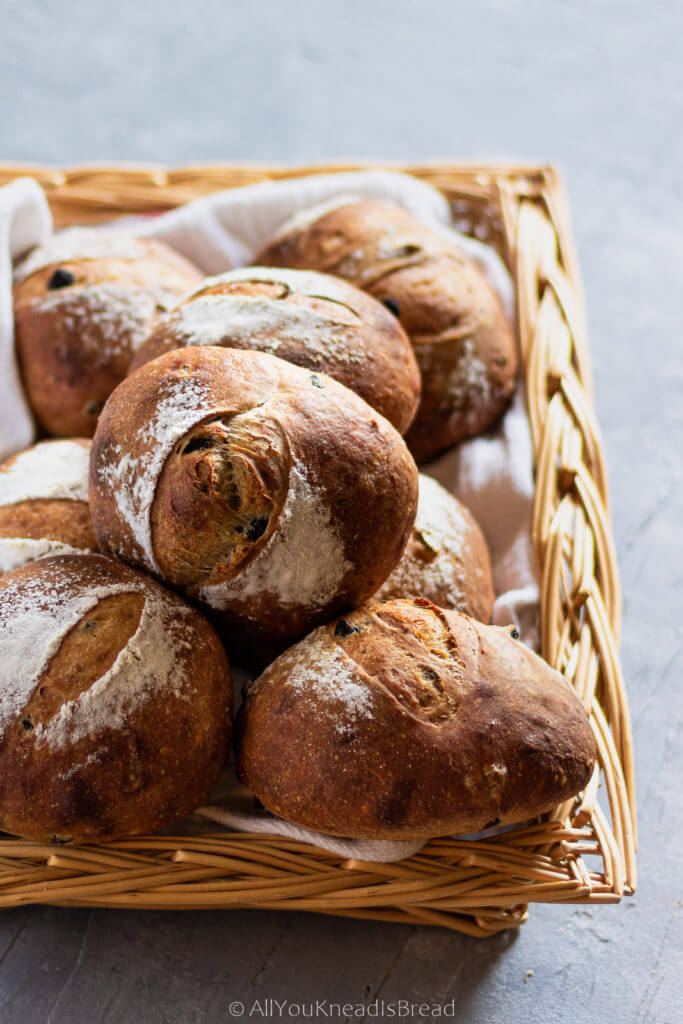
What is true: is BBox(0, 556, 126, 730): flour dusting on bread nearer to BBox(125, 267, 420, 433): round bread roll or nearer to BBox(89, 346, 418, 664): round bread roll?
BBox(89, 346, 418, 664): round bread roll

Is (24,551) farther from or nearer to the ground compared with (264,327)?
nearer to the ground

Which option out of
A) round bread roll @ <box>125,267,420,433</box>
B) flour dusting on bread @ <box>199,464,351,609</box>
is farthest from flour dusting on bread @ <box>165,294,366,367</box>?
flour dusting on bread @ <box>199,464,351,609</box>

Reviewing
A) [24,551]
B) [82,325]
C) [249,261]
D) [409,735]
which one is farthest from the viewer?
[249,261]

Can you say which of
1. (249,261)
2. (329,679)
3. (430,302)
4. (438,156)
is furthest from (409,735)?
(438,156)

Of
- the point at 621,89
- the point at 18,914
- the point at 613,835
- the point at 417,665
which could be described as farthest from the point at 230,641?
the point at 621,89

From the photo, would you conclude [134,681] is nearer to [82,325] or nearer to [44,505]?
[44,505]

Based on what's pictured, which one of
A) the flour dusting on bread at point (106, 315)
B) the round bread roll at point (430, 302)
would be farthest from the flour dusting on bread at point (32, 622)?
the round bread roll at point (430, 302)
